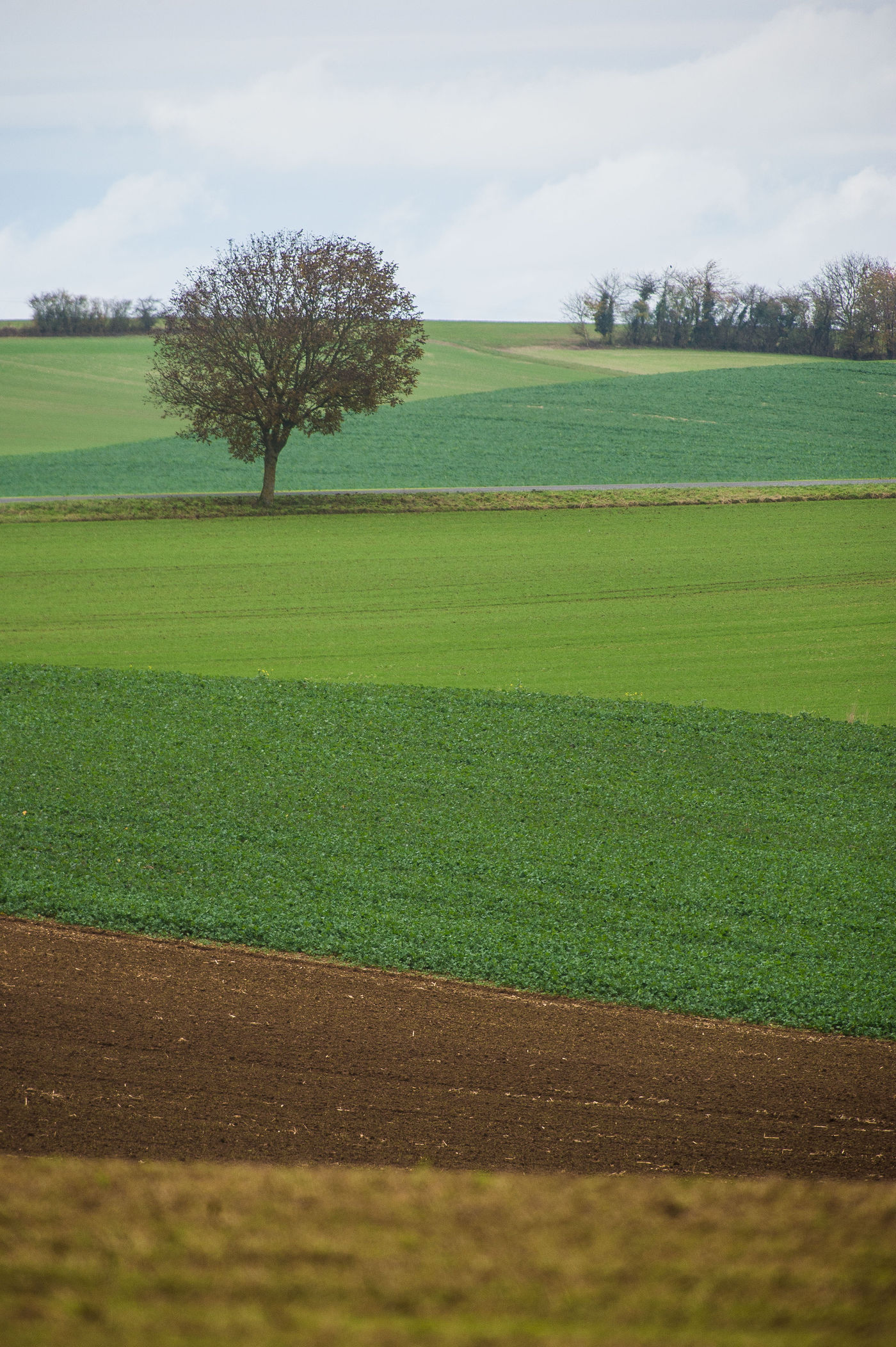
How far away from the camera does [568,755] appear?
54.0ft

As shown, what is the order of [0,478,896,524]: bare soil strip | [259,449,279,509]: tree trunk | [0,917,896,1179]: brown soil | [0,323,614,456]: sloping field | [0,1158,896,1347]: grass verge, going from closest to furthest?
1. [0,1158,896,1347]: grass verge
2. [0,917,896,1179]: brown soil
3. [0,478,896,524]: bare soil strip
4. [259,449,279,509]: tree trunk
5. [0,323,614,456]: sloping field

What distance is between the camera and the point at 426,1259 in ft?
2.72

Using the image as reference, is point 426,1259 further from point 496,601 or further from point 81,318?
point 81,318

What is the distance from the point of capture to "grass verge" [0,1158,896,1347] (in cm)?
70

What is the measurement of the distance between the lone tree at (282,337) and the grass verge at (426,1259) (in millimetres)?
43543

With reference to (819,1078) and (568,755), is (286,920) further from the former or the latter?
(568,755)

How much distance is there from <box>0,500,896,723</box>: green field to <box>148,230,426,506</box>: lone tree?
5.46 m

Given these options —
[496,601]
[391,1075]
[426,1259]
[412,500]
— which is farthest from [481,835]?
[412,500]

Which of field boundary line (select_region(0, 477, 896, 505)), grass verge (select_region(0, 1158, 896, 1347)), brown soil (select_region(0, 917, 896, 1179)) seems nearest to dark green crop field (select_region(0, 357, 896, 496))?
field boundary line (select_region(0, 477, 896, 505))

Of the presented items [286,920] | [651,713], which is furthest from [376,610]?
[286,920]

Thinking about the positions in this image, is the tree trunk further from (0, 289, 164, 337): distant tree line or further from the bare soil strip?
(0, 289, 164, 337): distant tree line

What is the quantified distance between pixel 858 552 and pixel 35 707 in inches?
1143

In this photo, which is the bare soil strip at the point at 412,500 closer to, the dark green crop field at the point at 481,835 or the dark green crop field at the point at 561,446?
the dark green crop field at the point at 561,446

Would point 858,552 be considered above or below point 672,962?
above
